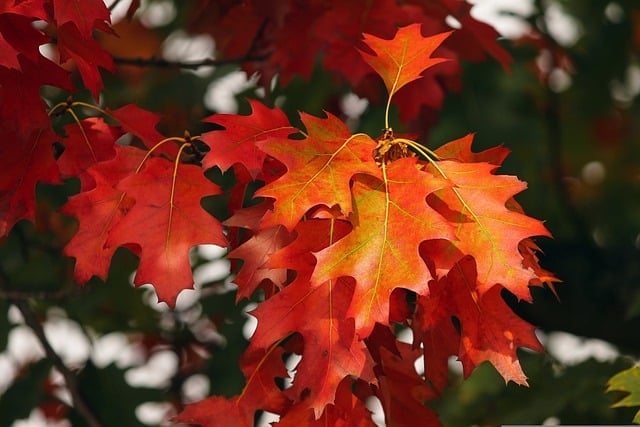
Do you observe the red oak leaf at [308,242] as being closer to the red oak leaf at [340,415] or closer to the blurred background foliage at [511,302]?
the red oak leaf at [340,415]

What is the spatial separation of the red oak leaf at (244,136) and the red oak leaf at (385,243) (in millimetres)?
173

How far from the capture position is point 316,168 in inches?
62.9

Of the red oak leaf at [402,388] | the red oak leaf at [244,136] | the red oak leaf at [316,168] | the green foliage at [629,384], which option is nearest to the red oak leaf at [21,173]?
the red oak leaf at [244,136]

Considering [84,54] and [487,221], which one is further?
[84,54]

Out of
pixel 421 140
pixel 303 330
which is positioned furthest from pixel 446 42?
pixel 303 330

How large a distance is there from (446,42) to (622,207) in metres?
2.08

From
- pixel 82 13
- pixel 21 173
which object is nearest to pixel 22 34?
pixel 82 13

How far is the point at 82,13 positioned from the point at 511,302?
1.49 metres

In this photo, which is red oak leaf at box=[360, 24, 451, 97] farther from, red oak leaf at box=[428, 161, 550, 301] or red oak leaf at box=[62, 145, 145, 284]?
red oak leaf at box=[62, 145, 145, 284]

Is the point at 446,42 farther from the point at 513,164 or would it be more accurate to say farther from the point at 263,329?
the point at 263,329

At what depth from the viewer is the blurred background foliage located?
2.94m

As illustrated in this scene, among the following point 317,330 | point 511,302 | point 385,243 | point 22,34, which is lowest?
point 511,302

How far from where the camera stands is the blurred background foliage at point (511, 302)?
2.94 m

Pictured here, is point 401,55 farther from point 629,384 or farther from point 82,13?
point 629,384
